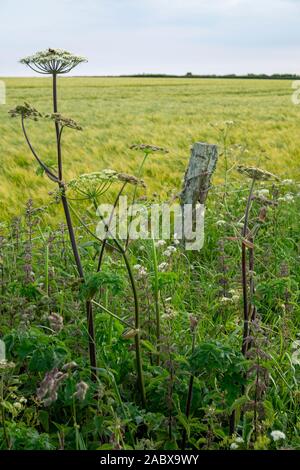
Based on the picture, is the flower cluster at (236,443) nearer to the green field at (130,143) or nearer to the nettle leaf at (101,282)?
the nettle leaf at (101,282)

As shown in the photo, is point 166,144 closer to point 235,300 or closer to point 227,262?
point 227,262

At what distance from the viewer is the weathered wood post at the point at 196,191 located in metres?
5.40

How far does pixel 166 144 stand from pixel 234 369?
8.59 m

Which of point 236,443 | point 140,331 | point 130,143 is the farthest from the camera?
point 130,143

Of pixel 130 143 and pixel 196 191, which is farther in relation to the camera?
pixel 130 143

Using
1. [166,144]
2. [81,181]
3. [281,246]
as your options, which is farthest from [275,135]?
[81,181]

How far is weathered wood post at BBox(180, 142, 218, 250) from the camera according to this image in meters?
5.40

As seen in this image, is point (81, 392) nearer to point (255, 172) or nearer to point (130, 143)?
point (255, 172)

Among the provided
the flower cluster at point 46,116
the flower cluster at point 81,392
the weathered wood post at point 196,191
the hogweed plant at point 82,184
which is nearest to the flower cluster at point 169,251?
the weathered wood post at point 196,191

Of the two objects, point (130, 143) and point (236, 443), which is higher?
point (130, 143)

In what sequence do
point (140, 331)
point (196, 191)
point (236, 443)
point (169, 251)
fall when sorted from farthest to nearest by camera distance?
point (196, 191), point (169, 251), point (140, 331), point (236, 443)

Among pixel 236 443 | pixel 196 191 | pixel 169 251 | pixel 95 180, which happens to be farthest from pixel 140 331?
pixel 196 191

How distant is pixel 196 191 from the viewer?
18.3 feet

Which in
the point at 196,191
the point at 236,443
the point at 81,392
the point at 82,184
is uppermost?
the point at 82,184
